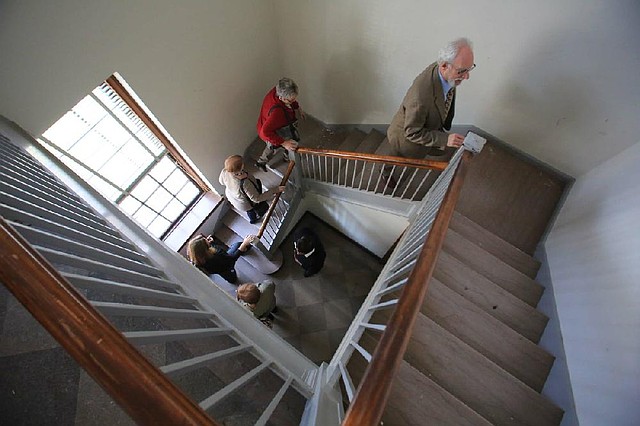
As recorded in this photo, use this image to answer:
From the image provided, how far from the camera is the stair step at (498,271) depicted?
9.35 ft

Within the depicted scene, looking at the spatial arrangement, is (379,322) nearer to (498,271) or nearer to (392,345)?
(498,271)

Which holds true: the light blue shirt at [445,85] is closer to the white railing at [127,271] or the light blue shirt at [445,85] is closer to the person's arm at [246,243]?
the white railing at [127,271]

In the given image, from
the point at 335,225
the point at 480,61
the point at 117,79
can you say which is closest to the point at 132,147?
the point at 117,79

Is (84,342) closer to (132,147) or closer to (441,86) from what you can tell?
(441,86)

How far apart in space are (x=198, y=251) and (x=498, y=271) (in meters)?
2.90

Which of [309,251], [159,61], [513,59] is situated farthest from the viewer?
[309,251]

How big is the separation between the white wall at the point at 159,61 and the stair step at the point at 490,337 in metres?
3.07

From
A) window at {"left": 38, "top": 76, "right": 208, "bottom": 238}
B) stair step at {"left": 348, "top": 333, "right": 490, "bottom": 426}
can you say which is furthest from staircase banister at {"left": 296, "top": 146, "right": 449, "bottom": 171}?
window at {"left": 38, "top": 76, "right": 208, "bottom": 238}

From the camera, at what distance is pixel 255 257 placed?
189 inches

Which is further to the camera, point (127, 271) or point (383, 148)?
point (383, 148)

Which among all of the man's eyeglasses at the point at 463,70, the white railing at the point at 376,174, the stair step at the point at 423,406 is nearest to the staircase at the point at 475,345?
the stair step at the point at 423,406

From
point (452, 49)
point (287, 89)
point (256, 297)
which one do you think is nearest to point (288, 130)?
point (287, 89)

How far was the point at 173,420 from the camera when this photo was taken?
2.59ft

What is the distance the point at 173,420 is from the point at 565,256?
309cm
